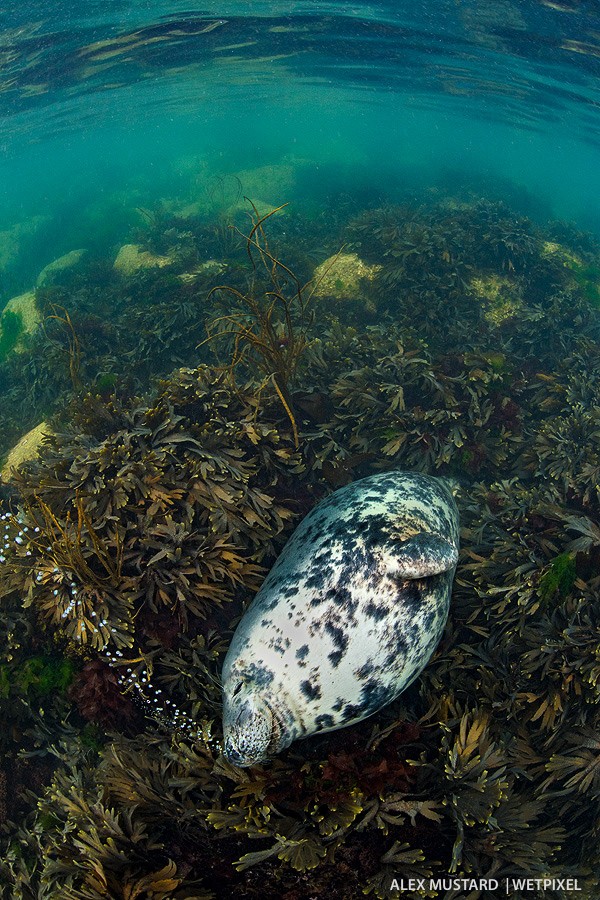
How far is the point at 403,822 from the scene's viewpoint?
2811 mm

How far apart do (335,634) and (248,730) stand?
2.41ft

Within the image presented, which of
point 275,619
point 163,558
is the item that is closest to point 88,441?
point 163,558

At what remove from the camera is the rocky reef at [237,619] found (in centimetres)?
284

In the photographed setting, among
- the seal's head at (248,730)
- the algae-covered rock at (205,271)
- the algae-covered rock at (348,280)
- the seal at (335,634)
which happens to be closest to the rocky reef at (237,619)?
the seal's head at (248,730)

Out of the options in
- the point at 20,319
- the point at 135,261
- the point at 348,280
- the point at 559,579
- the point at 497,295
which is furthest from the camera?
the point at 135,261

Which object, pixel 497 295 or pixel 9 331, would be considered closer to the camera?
pixel 497 295

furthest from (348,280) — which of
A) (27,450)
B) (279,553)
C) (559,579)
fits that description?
(559,579)

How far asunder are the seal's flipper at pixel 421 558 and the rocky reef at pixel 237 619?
1.12 meters

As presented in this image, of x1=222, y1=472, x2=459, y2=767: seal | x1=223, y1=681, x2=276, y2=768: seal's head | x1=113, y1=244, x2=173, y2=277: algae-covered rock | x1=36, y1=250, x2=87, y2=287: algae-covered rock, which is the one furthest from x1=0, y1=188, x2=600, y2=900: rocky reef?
x1=36, y1=250, x2=87, y2=287: algae-covered rock

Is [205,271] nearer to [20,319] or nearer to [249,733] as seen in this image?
[20,319]

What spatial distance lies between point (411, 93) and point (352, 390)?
3552cm

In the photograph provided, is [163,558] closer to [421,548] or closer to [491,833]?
[421,548]

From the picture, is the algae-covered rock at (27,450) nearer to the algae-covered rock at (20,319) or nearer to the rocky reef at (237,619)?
the rocky reef at (237,619)

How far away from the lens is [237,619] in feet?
13.2
